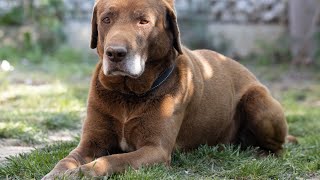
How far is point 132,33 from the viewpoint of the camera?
14.2 feet

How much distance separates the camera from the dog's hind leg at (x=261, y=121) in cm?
552

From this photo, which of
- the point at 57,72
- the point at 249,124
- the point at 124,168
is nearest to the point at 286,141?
the point at 249,124

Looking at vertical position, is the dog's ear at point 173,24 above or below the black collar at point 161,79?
above

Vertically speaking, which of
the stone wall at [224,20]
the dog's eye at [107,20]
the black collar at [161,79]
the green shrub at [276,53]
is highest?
the dog's eye at [107,20]

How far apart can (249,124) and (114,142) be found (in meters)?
1.41

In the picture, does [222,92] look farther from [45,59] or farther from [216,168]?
[45,59]

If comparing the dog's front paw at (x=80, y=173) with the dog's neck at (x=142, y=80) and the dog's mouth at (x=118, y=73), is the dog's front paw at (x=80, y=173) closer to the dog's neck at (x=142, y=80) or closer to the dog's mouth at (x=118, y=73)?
the dog's mouth at (x=118, y=73)

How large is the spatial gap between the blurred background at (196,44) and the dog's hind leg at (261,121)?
2377 millimetres

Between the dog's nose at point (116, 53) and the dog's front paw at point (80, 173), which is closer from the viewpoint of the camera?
the dog's front paw at point (80, 173)

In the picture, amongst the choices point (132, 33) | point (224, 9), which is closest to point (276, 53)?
point (224, 9)

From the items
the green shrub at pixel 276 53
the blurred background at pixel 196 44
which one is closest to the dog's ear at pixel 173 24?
the blurred background at pixel 196 44

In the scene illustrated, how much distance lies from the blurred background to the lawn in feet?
0.08

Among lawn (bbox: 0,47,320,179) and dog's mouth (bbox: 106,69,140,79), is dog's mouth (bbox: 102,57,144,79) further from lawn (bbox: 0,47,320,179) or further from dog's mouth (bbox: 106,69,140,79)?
lawn (bbox: 0,47,320,179)

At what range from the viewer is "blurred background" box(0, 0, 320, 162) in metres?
9.34
